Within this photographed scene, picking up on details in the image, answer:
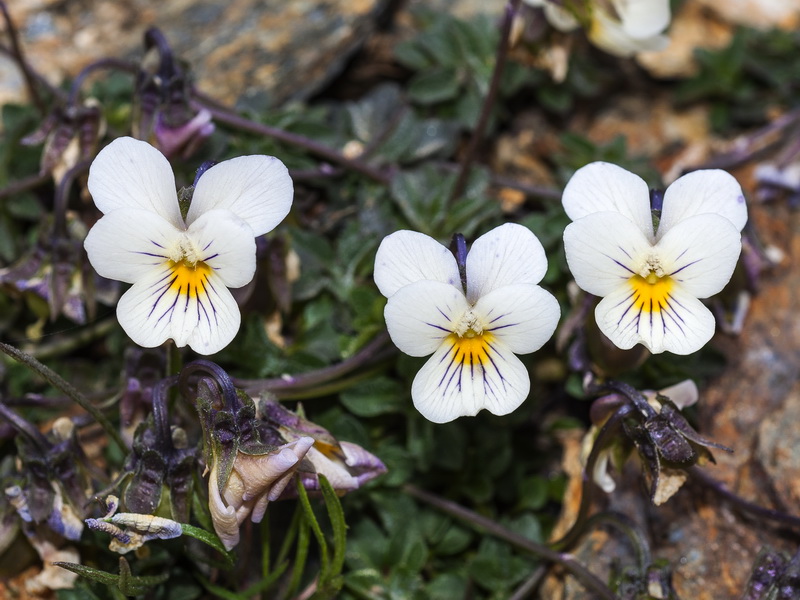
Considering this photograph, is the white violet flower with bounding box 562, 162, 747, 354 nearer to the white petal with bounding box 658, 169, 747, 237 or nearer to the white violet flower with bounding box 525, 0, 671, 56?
the white petal with bounding box 658, 169, 747, 237

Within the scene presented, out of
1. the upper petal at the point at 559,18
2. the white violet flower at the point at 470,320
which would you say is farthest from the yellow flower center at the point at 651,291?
the upper petal at the point at 559,18

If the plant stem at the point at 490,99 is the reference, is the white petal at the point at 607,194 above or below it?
above

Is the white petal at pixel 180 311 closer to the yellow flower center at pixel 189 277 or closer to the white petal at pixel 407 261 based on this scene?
the yellow flower center at pixel 189 277

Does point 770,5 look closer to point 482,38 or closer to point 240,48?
Result: point 482,38

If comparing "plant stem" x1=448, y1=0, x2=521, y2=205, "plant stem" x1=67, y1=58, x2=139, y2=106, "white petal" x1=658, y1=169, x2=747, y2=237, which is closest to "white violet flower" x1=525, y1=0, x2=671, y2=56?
"plant stem" x1=448, y1=0, x2=521, y2=205

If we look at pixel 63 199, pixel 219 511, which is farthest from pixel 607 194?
pixel 63 199

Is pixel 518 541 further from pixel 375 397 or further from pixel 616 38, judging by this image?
pixel 616 38
